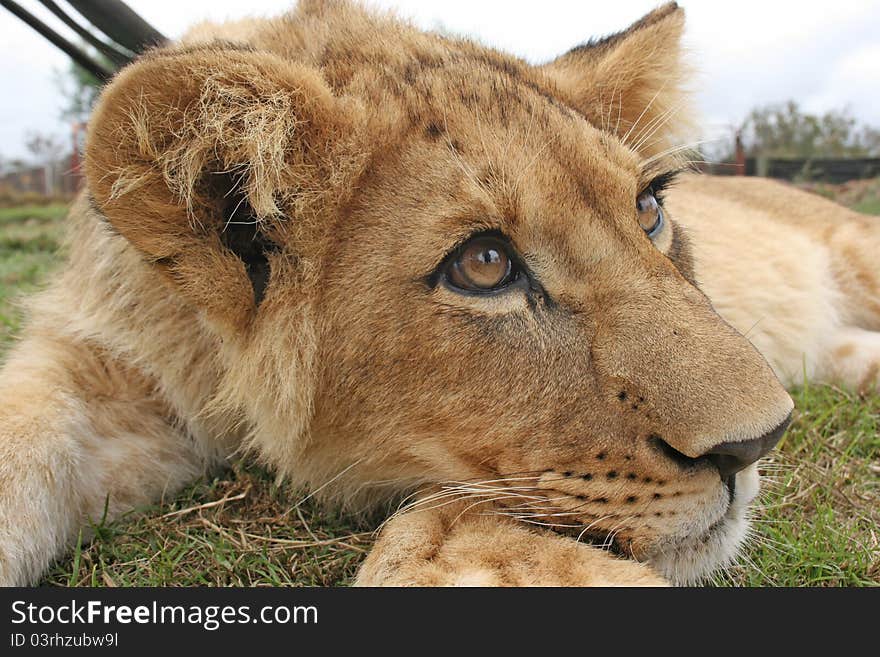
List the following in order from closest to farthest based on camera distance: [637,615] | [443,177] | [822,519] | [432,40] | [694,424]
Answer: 1. [637,615]
2. [694,424]
3. [443,177]
4. [822,519]
5. [432,40]

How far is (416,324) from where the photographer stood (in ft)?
6.61

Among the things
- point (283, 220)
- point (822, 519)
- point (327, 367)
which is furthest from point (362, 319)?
point (822, 519)

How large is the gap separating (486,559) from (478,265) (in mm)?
753

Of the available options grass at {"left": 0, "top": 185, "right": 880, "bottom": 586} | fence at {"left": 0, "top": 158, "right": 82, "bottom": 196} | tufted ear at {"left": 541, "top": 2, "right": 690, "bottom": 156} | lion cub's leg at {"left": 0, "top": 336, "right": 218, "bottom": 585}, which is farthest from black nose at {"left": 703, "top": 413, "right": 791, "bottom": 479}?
fence at {"left": 0, "top": 158, "right": 82, "bottom": 196}

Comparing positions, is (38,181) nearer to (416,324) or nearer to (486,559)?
(416,324)

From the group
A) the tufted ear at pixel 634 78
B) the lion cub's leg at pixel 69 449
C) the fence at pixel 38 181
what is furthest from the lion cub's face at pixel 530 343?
the fence at pixel 38 181

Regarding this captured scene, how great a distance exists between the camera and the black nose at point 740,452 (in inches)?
66.9

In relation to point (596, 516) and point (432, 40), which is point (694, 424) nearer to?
point (596, 516)

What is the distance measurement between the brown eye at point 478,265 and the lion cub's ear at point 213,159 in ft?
1.30

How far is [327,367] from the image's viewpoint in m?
2.12

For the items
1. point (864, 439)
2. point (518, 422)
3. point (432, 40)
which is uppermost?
point (432, 40)

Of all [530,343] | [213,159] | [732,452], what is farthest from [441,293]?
[732,452]

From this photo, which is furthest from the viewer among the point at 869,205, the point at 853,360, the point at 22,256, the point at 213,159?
the point at 869,205

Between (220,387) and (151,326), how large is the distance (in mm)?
338
